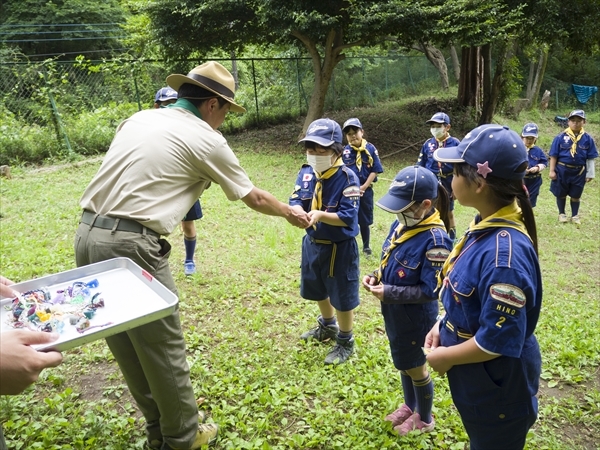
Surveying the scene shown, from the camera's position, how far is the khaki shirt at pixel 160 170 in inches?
97.3

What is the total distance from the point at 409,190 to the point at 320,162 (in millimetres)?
991

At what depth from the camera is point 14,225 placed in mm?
6914

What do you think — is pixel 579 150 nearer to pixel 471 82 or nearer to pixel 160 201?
pixel 160 201

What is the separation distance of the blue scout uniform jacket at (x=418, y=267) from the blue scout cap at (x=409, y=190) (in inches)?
7.9

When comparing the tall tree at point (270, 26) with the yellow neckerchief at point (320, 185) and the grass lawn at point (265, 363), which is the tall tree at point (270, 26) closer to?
the grass lawn at point (265, 363)

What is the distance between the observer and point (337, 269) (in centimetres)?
367

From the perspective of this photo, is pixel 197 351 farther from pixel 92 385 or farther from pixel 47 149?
pixel 47 149

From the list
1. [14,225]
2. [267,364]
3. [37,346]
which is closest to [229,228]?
[14,225]

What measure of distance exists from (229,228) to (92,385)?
12.9 feet

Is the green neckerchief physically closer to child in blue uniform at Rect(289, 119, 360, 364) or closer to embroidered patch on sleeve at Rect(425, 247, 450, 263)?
child in blue uniform at Rect(289, 119, 360, 364)

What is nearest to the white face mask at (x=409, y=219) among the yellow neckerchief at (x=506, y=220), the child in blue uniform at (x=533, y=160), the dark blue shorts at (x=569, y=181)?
the yellow neckerchief at (x=506, y=220)

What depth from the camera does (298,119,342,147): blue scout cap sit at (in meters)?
3.47

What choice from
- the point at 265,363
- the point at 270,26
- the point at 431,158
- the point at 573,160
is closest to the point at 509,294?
the point at 265,363

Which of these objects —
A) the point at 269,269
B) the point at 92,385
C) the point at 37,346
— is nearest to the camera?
the point at 37,346
